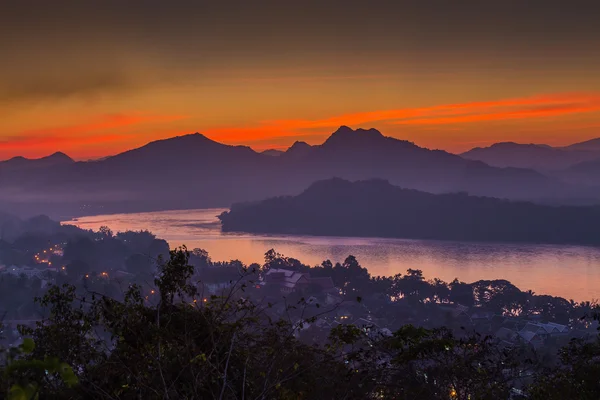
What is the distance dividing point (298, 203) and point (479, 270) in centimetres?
3791

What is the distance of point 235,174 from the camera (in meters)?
143

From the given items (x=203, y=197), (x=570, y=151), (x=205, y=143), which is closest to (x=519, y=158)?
(x=570, y=151)

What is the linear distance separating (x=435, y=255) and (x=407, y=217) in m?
19.6

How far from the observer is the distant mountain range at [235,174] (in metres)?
114

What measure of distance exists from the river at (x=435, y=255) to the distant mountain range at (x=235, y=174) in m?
46.6

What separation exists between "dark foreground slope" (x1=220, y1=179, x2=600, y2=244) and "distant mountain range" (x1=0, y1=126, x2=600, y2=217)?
34.3 metres

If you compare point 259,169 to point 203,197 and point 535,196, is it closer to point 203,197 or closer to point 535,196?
point 203,197

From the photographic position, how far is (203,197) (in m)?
116

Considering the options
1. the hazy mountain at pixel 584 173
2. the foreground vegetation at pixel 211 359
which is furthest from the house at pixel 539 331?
the hazy mountain at pixel 584 173

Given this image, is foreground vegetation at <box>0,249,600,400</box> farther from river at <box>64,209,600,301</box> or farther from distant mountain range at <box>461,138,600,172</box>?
distant mountain range at <box>461,138,600,172</box>

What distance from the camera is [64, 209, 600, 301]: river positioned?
37.3m

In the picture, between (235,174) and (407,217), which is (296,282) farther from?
(235,174)

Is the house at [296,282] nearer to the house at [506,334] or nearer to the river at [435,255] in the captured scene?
the river at [435,255]

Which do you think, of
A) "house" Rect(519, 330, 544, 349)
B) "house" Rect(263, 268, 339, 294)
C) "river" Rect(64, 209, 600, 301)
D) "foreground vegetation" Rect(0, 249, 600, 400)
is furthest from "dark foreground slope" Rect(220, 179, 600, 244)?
"foreground vegetation" Rect(0, 249, 600, 400)
